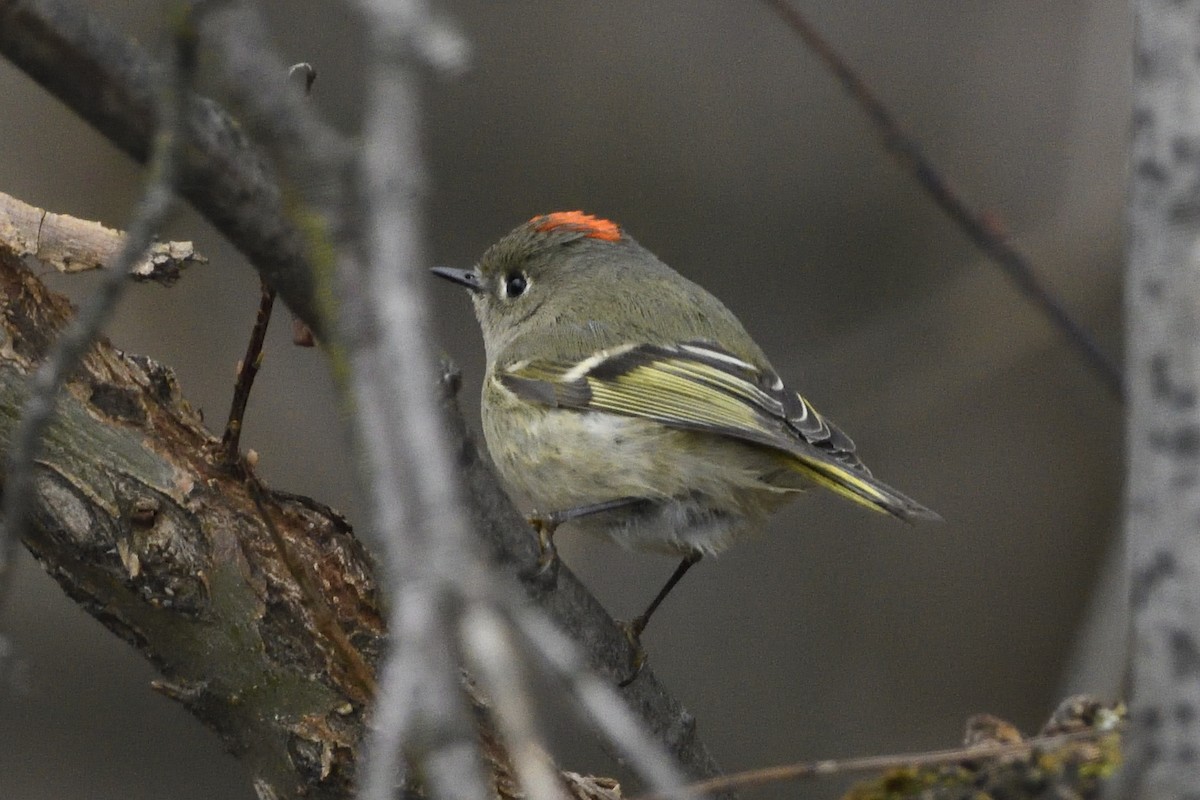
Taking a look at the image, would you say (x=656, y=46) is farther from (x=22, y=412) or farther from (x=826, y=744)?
(x=22, y=412)

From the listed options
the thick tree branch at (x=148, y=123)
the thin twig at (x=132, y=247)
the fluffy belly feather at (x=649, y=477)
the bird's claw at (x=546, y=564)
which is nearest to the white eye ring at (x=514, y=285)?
the fluffy belly feather at (x=649, y=477)

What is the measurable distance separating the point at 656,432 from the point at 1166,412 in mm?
1896

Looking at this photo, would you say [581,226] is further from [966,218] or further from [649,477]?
[966,218]

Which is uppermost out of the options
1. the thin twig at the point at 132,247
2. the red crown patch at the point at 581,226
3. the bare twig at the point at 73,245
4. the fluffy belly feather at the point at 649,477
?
the red crown patch at the point at 581,226

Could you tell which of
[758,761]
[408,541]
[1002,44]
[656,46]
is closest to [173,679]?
[408,541]

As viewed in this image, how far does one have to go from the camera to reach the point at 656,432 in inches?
115

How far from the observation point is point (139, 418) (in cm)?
222

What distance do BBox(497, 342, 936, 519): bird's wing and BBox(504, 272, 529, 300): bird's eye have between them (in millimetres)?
504

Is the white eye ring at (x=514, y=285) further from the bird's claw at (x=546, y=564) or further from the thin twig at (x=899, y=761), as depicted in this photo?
the thin twig at (x=899, y=761)

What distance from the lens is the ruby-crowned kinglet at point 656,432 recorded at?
288 centimetres

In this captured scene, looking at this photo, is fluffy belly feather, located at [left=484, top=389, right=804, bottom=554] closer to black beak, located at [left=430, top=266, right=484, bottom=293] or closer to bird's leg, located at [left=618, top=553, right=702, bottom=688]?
bird's leg, located at [left=618, top=553, right=702, bottom=688]

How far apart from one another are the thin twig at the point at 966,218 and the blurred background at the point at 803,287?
3.16 metres

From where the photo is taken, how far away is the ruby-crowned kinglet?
9.45 feet

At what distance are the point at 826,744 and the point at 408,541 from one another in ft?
15.2
